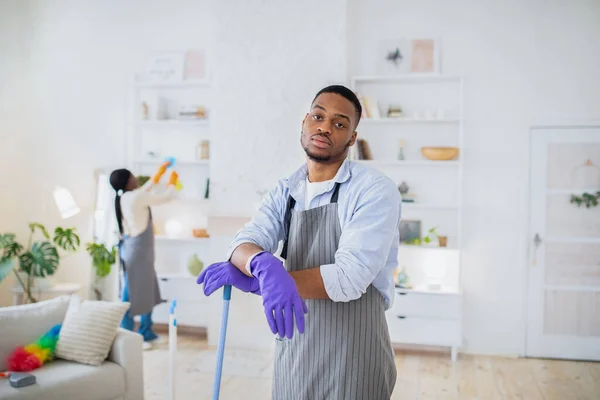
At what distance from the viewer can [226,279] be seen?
1.49 m

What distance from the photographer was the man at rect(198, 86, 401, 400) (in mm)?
1443

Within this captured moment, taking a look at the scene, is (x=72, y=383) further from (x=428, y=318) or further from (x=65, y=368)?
(x=428, y=318)

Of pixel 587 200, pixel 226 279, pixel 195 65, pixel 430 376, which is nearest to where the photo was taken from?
pixel 226 279

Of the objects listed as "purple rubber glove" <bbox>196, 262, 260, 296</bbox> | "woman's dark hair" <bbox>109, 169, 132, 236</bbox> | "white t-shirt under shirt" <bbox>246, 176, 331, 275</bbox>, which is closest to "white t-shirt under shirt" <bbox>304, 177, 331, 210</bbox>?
"white t-shirt under shirt" <bbox>246, 176, 331, 275</bbox>

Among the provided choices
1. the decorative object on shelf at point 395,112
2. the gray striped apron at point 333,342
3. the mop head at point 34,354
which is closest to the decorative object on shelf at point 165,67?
the decorative object on shelf at point 395,112

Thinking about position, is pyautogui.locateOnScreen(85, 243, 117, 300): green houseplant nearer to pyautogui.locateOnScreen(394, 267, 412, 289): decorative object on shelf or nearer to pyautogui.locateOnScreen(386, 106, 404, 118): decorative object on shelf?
pyautogui.locateOnScreen(394, 267, 412, 289): decorative object on shelf

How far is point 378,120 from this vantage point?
5090 millimetres

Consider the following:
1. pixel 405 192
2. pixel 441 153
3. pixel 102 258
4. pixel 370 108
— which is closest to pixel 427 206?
pixel 405 192

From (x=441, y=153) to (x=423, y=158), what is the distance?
25cm

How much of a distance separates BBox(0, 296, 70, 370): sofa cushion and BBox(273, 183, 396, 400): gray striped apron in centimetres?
217

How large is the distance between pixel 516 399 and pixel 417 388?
0.66 meters

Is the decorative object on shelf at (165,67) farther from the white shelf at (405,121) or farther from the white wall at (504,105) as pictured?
the white shelf at (405,121)

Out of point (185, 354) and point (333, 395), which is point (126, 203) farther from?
point (333, 395)

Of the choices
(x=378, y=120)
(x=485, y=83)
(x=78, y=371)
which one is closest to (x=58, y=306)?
(x=78, y=371)
